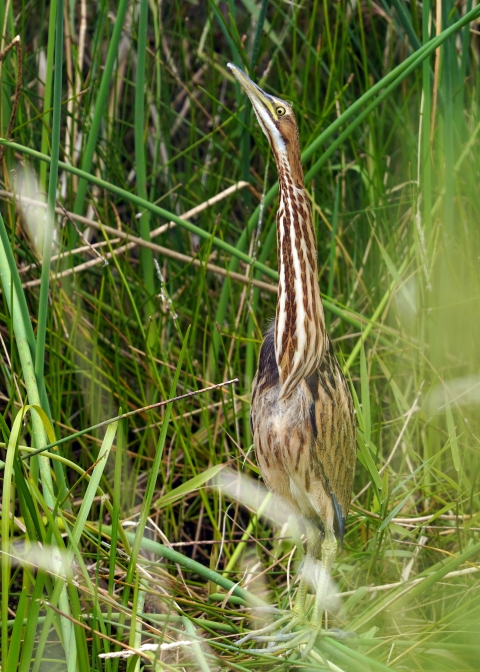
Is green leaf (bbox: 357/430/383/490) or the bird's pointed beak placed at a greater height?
the bird's pointed beak

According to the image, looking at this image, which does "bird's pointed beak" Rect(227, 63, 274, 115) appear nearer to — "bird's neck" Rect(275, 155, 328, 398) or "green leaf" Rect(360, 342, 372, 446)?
"bird's neck" Rect(275, 155, 328, 398)

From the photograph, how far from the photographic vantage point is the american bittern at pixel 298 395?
60.5 inches

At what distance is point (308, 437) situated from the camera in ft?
5.53

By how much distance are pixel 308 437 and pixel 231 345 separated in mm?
671

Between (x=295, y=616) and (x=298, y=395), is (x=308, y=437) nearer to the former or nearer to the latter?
(x=298, y=395)

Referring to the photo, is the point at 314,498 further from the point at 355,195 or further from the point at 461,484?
the point at 355,195

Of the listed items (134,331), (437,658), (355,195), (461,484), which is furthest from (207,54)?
(437,658)

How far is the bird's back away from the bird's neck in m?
0.04

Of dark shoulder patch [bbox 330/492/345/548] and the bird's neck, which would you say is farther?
dark shoulder patch [bbox 330/492/345/548]

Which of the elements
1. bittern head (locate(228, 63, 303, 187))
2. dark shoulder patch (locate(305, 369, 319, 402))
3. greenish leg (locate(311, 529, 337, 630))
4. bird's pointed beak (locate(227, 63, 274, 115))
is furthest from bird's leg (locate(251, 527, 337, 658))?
bird's pointed beak (locate(227, 63, 274, 115))

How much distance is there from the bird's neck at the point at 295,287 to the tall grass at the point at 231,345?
0.72 feet

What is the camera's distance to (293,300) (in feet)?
5.26

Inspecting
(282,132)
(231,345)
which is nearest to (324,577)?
(231,345)

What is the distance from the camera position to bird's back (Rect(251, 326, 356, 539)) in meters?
1.68
